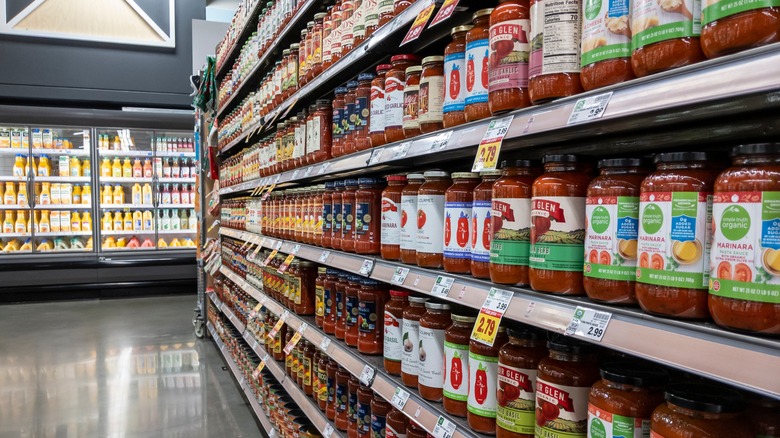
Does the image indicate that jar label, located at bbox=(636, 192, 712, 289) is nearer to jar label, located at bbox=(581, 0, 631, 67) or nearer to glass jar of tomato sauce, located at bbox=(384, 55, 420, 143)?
jar label, located at bbox=(581, 0, 631, 67)

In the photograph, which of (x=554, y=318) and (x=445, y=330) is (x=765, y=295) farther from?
(x=445, y=330)

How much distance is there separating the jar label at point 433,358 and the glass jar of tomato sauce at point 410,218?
0.74 ft

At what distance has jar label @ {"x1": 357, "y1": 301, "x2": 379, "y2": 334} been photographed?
199cm

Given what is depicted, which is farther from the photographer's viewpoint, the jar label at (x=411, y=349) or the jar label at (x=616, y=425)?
the jar label at (x=411, y=349)

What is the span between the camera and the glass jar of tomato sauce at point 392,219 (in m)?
1.74

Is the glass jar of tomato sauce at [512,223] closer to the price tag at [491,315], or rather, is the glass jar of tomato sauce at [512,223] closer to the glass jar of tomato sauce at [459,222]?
the price tag at [491,315]

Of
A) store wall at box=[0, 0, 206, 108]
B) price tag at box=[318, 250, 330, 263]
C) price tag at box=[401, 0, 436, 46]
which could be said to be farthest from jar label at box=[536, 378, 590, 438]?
store wall at box=[0, 0, 206, 108]

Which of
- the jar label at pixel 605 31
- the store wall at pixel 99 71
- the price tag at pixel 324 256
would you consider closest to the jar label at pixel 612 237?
the jar label at pixel 605 31

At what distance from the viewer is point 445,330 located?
1478 mm

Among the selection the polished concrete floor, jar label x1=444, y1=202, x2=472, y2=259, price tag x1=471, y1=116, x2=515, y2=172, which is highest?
price tag x1=471, y1=116, x2=515, y2=172

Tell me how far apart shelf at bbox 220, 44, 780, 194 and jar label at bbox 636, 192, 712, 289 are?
0.13 metres

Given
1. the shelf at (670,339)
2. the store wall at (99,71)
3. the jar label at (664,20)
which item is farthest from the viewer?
the store wall at (99,71)

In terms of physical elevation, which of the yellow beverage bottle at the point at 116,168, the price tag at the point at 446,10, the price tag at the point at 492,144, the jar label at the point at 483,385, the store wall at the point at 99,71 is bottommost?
the jar label at the point at 483,385

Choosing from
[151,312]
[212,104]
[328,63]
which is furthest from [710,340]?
[151,312]
